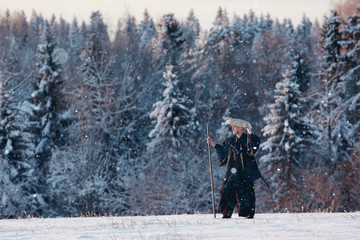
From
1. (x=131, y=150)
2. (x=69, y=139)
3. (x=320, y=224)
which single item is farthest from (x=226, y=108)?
(x=320, y=224)

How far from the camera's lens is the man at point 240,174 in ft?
32.5

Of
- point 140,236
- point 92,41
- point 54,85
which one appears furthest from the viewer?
point 92,41

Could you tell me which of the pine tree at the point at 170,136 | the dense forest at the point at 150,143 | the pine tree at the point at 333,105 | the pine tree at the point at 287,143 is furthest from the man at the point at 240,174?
the pine tree at the point at 170,136

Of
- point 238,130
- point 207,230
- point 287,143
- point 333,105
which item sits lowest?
point 207,230

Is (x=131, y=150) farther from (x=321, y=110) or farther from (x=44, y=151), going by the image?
(x=321, y=110)

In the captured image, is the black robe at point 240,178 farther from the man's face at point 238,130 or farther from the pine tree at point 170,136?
the pine tree at point 170,136

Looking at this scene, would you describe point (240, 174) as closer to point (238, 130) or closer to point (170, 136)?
point (238, 130)

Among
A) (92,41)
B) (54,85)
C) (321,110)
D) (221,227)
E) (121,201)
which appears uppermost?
(92,41)

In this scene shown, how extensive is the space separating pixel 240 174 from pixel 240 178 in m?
0.08

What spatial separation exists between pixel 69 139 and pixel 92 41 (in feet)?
45.6

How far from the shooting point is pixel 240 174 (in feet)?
33.0

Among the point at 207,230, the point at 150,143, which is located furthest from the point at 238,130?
the point at 150,143

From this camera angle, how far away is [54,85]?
136ft

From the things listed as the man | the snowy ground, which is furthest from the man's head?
the snowy ground
